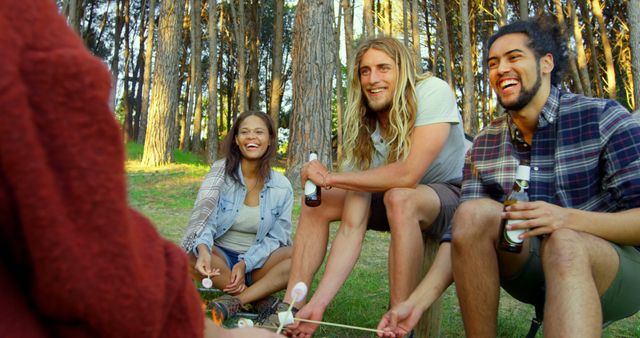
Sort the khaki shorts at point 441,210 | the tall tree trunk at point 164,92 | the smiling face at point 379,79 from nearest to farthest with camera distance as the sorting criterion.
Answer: the khaki shorts at point 441,210, the smiling face at point 379,79, the tall tree trunk at point 164,92

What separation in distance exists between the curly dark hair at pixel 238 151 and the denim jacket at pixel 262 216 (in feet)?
0.13

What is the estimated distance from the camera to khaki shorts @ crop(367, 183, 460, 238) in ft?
9.60

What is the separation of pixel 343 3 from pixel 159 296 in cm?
1770

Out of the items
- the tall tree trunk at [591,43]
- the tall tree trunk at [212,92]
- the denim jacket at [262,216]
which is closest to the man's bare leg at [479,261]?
the denim jacket at [262,216]

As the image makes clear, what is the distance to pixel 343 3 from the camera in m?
17.7

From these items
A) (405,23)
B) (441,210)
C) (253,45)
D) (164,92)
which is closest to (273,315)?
(441,210)

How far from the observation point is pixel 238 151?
4059 millimetres

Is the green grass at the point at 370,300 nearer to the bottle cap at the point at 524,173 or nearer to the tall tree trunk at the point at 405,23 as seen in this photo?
the bottle cap at the point at 524,173

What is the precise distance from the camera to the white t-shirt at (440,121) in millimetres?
2990

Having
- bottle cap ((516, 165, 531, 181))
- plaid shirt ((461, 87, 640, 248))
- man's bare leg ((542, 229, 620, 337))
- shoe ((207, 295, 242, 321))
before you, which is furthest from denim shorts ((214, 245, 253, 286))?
man's bare leg ((542, 229, 620, 337))

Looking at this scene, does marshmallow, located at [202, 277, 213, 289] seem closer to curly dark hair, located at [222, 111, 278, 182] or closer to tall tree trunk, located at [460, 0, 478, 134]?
curly dark hair, located at [222, 111, 278, 182]

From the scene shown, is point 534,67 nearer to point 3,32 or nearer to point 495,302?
point 495,302

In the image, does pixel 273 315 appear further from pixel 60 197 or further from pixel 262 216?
pixel 60 197

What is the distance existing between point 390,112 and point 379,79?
0.21m
